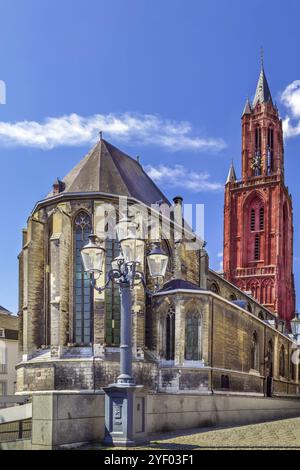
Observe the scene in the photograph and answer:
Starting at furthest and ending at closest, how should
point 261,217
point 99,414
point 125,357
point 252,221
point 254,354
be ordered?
point 252,221 → point 261,217 → point 254,354 → point 99,414 → point 125,357

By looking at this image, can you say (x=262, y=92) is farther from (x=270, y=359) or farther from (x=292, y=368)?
(x=270, y=359)

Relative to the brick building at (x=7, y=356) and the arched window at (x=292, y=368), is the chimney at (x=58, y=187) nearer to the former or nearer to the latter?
the brick building at (x=7, y=356)

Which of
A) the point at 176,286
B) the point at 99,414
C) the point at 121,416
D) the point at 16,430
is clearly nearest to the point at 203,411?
the point at 99,414

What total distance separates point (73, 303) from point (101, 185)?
19.6 ft

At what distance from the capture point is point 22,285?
95.2ft

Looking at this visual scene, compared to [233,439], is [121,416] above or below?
above

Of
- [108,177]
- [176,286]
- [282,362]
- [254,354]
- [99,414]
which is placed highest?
[108,177]

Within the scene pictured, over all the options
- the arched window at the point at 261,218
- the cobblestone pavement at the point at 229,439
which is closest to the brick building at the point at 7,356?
the cobblestone pavement at the point at 229,439

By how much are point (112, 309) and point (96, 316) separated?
0.98m

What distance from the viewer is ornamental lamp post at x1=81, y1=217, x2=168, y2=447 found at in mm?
12352

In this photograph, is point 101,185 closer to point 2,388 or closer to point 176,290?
point 176,290

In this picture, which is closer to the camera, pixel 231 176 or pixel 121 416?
pixel 121 416

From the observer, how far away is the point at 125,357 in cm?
1262
